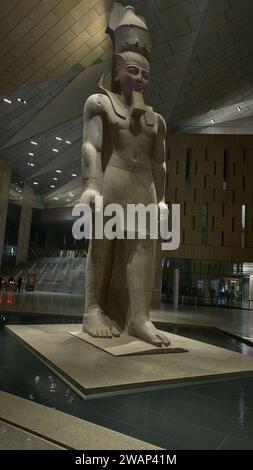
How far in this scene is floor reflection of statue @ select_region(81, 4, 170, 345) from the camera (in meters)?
4.66

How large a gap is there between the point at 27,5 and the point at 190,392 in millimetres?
11469

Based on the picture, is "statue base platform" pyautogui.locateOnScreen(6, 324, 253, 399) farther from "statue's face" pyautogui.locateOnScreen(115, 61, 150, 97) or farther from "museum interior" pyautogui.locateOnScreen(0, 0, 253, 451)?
"statue's face" pyautogui.locateOnScreen(115, 61, 150, 97)

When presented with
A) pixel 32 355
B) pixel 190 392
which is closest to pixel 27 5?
pixel 32 355

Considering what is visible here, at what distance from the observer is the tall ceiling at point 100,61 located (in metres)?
10.7

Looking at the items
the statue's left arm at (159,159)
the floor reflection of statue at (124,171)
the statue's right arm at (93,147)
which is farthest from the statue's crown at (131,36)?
the statue's left arm at (159,159)

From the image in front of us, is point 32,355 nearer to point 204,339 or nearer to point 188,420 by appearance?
point 188,420

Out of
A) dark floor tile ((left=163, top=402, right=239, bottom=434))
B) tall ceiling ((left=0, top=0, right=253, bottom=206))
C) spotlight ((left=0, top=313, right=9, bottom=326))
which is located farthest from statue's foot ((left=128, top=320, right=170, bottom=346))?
tall ceiling ((left=0, top=0, right=253, bottom=206))

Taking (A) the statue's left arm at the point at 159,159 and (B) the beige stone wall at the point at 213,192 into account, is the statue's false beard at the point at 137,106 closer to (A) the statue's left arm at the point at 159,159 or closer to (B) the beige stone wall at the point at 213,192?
(A) the statue's left arm at the point at 159,159

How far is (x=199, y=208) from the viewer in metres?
18.0

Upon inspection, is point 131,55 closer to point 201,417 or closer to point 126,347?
point 126,347

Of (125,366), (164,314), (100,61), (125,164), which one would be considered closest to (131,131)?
(125,164)

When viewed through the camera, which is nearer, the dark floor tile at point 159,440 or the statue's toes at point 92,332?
the dark floor tile at point 159,440

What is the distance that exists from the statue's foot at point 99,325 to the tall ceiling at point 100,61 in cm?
977

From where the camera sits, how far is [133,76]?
15.9ft
